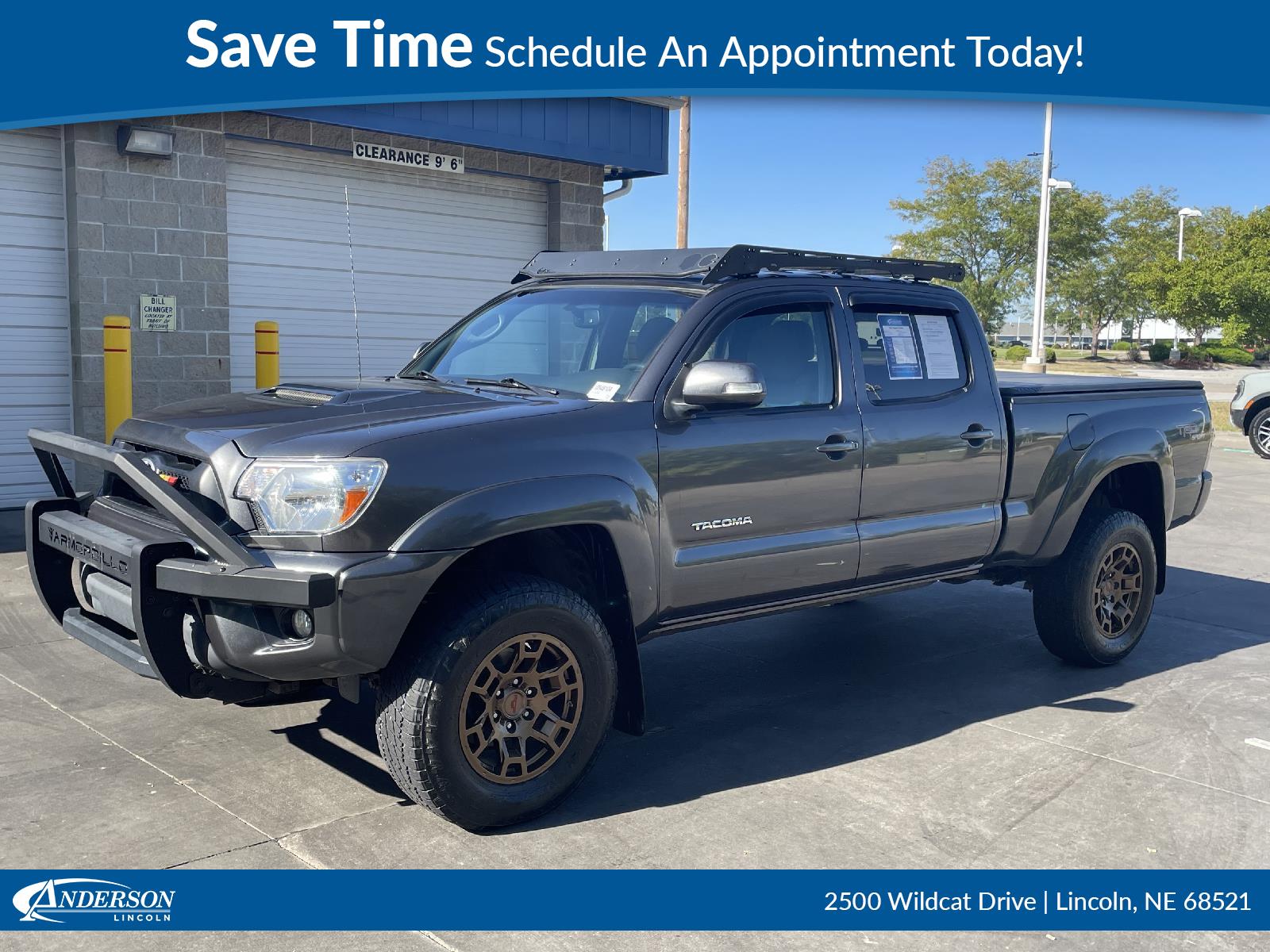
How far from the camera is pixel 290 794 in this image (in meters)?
4.29

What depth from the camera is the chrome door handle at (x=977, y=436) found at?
5.52 meters

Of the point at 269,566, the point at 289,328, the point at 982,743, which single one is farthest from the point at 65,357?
the point at 982,743

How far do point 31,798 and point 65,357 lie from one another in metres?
6.55

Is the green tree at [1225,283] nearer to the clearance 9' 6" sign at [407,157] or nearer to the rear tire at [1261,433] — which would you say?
the rear tire at [1261,433]

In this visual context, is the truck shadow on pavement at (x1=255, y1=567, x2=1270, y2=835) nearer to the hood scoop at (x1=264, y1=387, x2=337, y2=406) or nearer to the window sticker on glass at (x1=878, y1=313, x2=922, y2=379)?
the hood scoop at (x1=264, y1=387, x2=337, y2=406)

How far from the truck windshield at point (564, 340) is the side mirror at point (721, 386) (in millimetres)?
256

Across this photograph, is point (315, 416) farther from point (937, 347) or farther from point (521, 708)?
point (937, 347)

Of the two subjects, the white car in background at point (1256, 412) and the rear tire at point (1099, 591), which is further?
the white car in background at point (1256, 412)

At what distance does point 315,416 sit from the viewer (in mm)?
4137

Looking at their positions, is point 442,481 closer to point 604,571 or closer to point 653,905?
point 604,571

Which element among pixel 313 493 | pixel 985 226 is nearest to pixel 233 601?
pixel 313 493

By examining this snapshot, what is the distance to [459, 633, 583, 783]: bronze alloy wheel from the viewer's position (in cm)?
402

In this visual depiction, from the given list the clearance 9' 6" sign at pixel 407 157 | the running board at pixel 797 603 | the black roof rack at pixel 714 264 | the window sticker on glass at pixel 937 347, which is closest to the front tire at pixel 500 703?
the running board at pixel 797 603

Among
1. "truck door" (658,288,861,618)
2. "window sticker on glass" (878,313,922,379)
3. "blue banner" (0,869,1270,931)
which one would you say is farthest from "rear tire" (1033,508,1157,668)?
"blue banner" (0,869,1270,931)
